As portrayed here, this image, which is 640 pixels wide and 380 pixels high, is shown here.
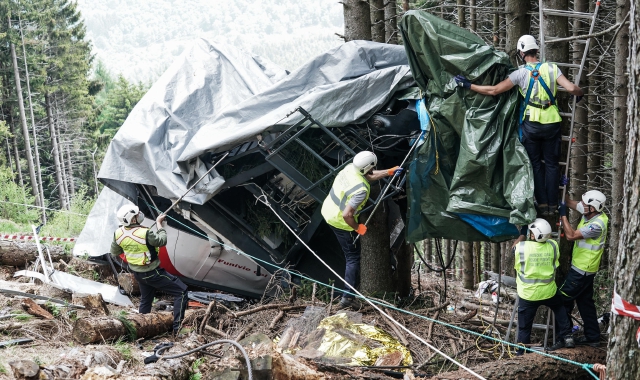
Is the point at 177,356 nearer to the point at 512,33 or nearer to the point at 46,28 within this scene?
the point at 512,33

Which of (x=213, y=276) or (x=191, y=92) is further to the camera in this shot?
(x=213, y=276)

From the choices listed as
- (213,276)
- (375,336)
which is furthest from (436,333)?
(213,276)

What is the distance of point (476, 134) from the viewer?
6184 millimetres

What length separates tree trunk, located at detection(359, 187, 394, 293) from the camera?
759cm

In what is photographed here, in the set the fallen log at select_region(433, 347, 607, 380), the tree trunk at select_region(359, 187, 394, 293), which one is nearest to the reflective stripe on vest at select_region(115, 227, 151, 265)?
the tree trunk at select_region(359, 187, 394, 293)

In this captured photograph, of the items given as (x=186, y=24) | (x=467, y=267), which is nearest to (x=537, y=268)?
(x=467, y=267)

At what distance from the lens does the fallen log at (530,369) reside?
525 cm

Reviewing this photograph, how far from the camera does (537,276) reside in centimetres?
601

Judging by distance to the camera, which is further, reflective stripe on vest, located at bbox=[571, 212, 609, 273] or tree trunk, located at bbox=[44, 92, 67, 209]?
tree trunk, located at bbox=[44, 92, 67, 209]

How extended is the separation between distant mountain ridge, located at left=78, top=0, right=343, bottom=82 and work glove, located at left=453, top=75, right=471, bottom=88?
124 meters

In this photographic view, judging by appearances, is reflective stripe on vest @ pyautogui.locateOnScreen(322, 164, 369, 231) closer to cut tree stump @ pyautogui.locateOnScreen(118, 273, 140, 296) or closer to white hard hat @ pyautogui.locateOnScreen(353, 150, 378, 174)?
white hard hat @ pyautogui.locateOnScreen(353, 150, 378, 174)

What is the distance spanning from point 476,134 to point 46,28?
29765 mm

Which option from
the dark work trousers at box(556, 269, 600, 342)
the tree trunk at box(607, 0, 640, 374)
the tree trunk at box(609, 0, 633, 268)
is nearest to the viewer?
the tree trunk at box(607, 0, 640, 374)

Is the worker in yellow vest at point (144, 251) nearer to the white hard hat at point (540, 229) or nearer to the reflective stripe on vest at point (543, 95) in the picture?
the white hard hat at point (540, 229)
